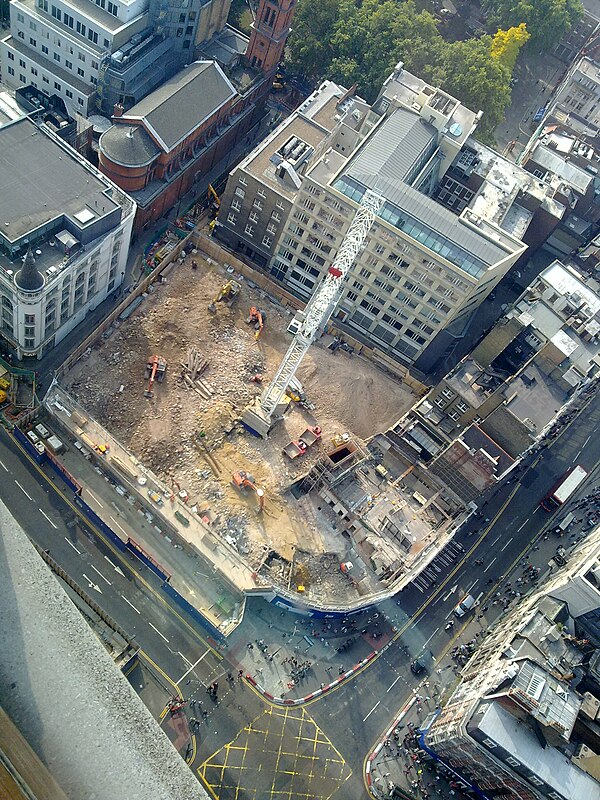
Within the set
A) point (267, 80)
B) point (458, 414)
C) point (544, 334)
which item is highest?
point (267, 80)

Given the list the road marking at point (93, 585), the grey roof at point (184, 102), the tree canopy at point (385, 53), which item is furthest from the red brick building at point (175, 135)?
the road marking at point (93, 585)

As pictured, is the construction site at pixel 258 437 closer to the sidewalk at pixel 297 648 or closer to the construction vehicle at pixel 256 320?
the construction vehicle at pixel 256 320

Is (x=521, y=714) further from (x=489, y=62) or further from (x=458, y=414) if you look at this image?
(x=489, y=62)

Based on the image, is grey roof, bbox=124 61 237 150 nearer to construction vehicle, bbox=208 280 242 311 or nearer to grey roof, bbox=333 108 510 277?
construction vehicle, bbox=208 280 242 311

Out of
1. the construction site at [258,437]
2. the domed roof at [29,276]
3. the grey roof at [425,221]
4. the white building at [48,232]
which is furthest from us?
the grey roof at [425,221]

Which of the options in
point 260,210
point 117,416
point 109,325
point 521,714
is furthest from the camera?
point 260,210

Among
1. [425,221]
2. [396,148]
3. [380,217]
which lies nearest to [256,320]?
[380,217]

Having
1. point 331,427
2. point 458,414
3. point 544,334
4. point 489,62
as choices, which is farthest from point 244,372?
point 489,62

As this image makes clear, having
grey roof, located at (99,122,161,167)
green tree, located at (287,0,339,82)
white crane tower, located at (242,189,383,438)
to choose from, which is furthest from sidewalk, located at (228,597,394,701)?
green tree, located at (287,0,339,82)
